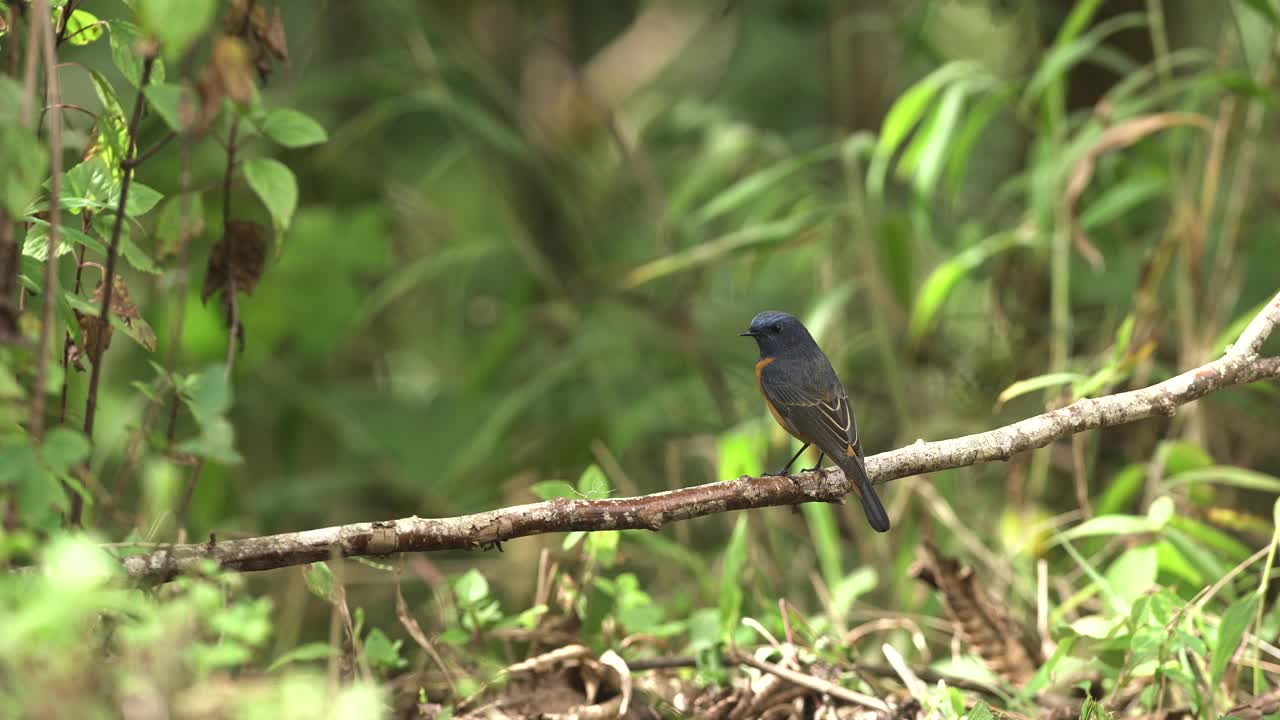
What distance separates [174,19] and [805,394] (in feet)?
6.71

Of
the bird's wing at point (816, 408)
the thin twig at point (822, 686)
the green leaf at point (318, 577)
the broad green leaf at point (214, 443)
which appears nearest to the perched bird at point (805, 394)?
the bird's wing at point (816, 408)

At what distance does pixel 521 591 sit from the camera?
5590 millimetres

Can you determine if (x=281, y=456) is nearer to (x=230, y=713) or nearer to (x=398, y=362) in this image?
(x=398, y=362)

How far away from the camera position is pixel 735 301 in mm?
6176

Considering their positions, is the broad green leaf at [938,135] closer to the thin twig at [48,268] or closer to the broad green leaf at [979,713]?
the broad green leaf at [979,713]

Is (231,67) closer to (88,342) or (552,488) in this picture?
(88,342)

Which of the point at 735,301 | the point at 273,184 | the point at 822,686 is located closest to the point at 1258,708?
the point at 822,686

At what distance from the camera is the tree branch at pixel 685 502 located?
1939mm

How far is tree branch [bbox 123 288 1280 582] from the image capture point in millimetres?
1939

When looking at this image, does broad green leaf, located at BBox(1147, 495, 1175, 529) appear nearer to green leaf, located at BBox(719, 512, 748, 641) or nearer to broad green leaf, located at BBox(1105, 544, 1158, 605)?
broad green leaf, located at BBox(1105, 544, 1158, 605)

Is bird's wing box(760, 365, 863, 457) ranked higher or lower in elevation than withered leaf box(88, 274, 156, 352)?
lower

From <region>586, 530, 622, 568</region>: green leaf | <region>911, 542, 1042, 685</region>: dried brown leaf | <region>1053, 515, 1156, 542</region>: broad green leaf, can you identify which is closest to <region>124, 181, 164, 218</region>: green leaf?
<region>586, 530, 622, 568</region>: green leaf

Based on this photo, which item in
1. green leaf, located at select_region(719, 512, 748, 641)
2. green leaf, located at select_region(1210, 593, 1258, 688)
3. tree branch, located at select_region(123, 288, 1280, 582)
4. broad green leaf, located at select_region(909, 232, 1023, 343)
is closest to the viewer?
tree branch, located at select_region(123, 288, 1280, 582)

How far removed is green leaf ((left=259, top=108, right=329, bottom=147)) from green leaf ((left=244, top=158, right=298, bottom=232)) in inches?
2.2
